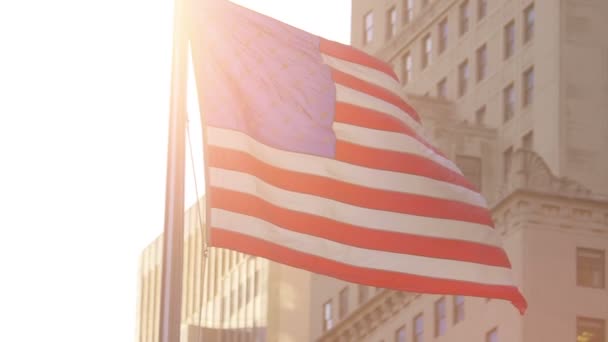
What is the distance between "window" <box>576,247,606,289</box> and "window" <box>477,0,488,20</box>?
16298 mm

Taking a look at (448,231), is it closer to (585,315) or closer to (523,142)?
(585,315)

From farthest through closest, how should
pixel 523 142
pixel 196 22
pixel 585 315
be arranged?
pixel 523 142, pixel 585 315, pixel 196 22

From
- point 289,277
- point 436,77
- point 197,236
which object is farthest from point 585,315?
point 197,236

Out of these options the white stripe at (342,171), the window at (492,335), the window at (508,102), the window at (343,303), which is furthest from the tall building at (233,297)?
the white stripe at (342,171)

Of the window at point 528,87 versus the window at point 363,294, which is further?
the window at point 363,294

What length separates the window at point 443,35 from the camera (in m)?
101

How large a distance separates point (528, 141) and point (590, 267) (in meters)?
9.14

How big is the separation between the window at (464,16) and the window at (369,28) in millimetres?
11932

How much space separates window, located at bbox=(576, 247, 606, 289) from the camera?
8400cm

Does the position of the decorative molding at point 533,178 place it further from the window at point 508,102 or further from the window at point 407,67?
the window at point 407,67

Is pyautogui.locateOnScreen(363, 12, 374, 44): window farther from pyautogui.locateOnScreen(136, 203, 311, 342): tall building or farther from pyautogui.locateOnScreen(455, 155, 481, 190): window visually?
pyautogui.locateOnScreen(455, 155, 481, 190): window

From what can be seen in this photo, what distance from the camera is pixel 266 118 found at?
77.9 feet

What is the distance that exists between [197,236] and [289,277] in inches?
820

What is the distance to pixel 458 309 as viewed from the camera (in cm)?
8825
